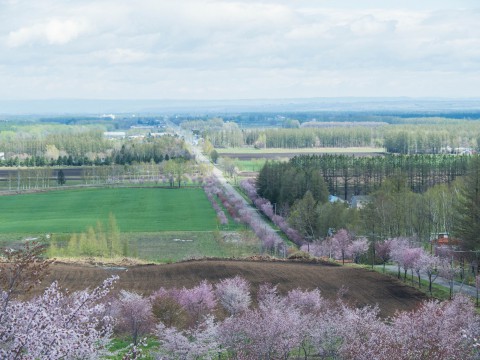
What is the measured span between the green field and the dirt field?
2011cm

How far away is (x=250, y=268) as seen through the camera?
34.0 m

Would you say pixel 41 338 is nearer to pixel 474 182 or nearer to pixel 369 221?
pixel 474 182

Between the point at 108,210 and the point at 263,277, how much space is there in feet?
121

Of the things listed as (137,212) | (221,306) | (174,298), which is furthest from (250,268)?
(137,212)

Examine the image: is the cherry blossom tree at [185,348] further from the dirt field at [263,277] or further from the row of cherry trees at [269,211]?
the row of cherry trees at [269,211]

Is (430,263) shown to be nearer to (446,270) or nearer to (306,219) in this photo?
(446,270)

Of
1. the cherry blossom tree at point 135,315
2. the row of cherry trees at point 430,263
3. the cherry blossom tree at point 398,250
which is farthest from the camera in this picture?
the cherry blossom tree at point 398,250

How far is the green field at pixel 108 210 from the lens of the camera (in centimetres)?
5672

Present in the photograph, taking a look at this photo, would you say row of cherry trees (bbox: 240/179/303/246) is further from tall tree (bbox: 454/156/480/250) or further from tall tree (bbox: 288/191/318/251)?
tall tree (bbox: 454/156/480/250)

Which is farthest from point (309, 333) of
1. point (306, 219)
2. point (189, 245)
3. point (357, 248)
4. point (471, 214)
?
point (306, 219)

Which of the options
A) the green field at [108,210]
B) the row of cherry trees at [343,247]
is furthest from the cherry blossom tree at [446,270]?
the green field at [108,210]

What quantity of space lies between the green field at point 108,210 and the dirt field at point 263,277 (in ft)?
66.0

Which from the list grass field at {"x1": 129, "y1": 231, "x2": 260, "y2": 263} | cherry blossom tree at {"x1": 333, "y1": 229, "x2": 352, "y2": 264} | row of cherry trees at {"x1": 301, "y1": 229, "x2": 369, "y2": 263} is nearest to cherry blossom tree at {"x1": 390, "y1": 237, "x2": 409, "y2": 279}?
row of cherry trees at {"x1": 301, "y1": 229, "x2": 369, "y2": 263}

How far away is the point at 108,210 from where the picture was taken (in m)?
66.8
